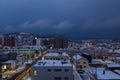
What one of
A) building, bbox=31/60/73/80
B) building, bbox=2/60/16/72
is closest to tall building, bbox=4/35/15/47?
building, bbox=2/60/16/72

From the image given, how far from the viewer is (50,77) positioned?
58.7 feet

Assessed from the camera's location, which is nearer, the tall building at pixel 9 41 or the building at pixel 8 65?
the building at pixel 8 65

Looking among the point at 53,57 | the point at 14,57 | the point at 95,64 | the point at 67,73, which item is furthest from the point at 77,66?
the point at 14,57

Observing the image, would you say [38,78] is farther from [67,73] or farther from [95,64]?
[95,64]

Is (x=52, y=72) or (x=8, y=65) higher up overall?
(x=52, y=72)

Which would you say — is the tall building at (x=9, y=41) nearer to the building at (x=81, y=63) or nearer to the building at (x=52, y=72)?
the building at (x=81, y=63)

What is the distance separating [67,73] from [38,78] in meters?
2.42

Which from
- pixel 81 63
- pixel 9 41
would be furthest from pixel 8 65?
pixel 9 41

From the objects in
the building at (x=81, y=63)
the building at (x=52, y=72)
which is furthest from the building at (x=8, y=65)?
the building at (x=52, y=72)

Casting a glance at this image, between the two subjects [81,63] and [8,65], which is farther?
[8,65]

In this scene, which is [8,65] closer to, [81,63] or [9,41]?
[81,63]

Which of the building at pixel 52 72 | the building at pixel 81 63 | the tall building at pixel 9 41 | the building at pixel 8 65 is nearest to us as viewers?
the building at pixel 52 72

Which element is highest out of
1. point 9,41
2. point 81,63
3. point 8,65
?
point 9,41

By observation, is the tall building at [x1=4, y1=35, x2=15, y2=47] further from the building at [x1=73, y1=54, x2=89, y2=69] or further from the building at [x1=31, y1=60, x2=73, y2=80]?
the building at [x1=31, y1=60, x2=73, y2=80]
